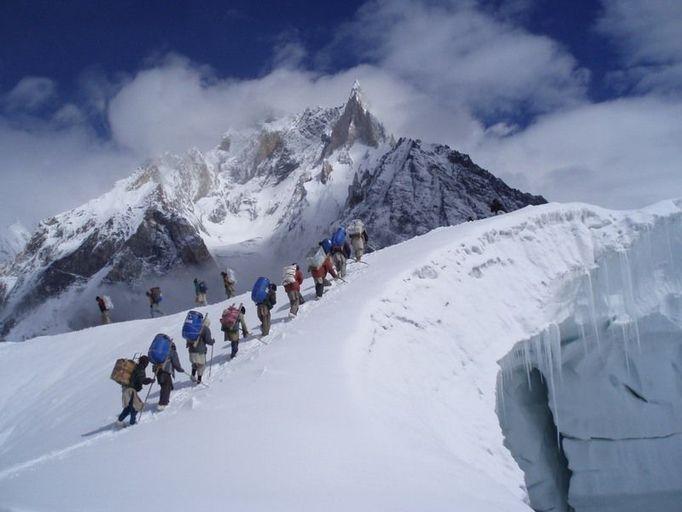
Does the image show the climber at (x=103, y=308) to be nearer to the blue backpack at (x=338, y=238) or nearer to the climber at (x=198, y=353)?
the blue backpack at (x=338, y=238)

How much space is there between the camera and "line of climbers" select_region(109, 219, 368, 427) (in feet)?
43.9

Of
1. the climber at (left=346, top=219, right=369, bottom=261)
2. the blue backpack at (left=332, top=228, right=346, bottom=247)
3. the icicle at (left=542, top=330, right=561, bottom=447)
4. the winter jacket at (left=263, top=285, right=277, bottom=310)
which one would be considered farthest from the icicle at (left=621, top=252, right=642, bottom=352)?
the winter jacket at (left=263, top=285, right=277, bottom=310)

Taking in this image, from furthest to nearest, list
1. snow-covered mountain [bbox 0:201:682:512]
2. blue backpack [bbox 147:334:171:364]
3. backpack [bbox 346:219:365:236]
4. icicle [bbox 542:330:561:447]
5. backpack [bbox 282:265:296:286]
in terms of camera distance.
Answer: backpack [bbox 346:219:365:236] → icicle [bbox 542:330:561:447] → backpack [bbox 282:265:296:286] → blue backpack [bbox 147:334:171:364] → snow-covered mountain [bbox 0:201:682:512]

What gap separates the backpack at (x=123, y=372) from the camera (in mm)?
13227

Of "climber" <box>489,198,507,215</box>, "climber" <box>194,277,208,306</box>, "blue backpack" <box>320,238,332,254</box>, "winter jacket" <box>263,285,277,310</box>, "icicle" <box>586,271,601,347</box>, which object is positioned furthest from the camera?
"climber" <box>489,198,507,215</box>

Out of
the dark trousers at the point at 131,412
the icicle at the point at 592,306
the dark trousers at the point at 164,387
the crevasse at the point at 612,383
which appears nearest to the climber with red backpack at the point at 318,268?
the dark trousers at the point at 164,387

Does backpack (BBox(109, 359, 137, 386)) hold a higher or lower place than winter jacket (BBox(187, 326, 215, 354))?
lower

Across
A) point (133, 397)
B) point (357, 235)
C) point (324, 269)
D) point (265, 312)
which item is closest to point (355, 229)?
point (357, 235)

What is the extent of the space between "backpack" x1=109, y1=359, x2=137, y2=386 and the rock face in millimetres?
144506

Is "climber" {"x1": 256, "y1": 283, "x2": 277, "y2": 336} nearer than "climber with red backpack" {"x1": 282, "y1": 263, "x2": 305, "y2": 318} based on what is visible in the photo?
Yes

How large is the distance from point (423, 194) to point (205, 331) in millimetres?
162387

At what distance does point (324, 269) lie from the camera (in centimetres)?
1902

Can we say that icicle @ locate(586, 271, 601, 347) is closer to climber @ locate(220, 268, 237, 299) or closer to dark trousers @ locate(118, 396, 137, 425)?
climber @ locate(220, 268, 237, 299)

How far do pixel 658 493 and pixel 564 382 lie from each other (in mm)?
4934
